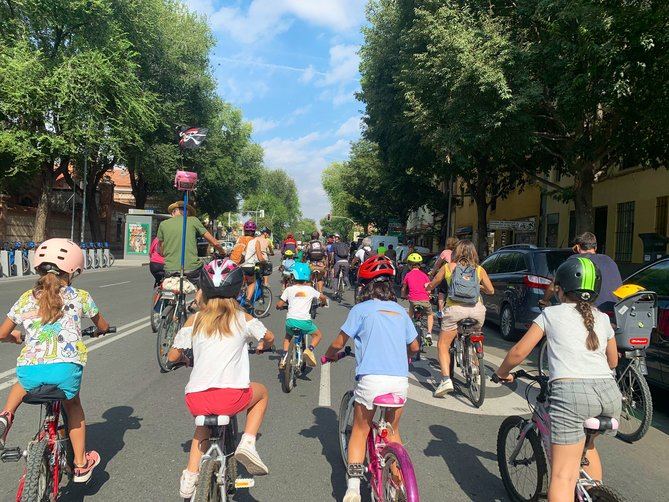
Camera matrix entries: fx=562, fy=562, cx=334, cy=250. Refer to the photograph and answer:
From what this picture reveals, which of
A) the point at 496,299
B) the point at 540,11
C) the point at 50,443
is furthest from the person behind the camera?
the point at 540,11

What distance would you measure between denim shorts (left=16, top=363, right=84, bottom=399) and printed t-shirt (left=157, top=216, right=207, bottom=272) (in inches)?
172

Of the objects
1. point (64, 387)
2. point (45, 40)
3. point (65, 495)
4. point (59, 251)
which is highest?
point (45, 40)

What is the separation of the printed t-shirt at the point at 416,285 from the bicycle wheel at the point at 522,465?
14.0 ft

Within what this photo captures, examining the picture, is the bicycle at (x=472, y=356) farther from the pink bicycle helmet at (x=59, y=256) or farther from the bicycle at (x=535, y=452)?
the pink bicycle helmet at (x=59, y=256)

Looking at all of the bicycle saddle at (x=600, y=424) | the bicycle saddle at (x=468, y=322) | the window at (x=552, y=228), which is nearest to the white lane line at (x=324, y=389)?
the bicycle saddle at (x=468, y=322)

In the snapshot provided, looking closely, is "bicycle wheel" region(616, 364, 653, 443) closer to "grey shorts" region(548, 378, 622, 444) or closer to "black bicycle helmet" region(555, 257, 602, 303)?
"grey shorts" region(548, 378, 622, 444)

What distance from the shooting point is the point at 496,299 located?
1090 centimetres

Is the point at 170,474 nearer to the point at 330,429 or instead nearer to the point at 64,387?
the point at 64,387

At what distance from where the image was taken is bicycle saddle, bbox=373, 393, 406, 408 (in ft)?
10.2

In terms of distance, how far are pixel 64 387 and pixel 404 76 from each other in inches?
626

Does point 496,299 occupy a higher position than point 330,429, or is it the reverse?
point 496,299

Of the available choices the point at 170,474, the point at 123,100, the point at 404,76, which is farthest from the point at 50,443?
the point at 123,100

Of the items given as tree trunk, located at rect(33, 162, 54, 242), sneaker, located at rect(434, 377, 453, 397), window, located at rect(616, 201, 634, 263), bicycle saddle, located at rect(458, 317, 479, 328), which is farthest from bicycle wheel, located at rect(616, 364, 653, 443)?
tree trunk, located at rect(33, 162, 54, 242)

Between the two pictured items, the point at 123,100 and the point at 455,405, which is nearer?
the point at 455,405
